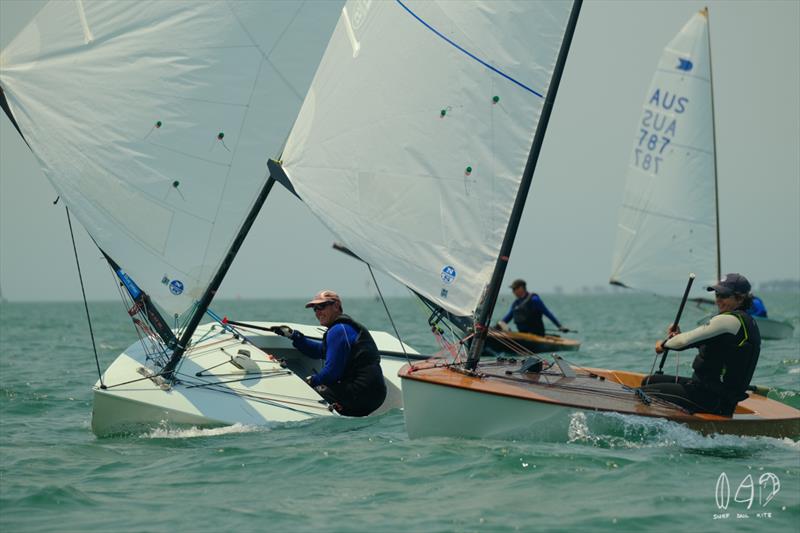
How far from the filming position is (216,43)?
905 cm

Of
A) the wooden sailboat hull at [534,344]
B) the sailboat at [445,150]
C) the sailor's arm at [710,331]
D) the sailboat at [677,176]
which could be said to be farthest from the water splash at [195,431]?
the sailboat at [677,176]

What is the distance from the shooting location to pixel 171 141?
8867 mm

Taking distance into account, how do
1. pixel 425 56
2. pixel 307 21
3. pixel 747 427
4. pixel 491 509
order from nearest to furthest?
1. pixel 491 509
2. pixel 747 427
3. pixel 425 56
4. pixel 307 21

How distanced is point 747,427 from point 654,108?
45.8 ft

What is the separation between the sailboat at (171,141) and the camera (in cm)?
861

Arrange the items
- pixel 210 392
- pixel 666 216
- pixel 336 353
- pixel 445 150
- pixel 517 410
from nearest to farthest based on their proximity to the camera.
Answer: pixel 517 410 → pixel 445 150 → pixel 336 353 → pixel 210 392 → pixel 666 216

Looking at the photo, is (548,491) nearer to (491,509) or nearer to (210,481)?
(491,509)

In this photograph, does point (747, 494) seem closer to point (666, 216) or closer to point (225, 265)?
point (225, 265)

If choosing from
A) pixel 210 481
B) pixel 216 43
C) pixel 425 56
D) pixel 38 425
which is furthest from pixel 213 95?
pixel 210 481

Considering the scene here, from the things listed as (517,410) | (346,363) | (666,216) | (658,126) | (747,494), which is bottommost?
(747,494)

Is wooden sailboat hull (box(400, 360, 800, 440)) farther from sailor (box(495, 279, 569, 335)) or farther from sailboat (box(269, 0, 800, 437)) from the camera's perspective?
sailor (box(495, 279, 569, 335))

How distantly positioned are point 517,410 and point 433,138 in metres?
2.35

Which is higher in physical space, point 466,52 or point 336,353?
point 466,52

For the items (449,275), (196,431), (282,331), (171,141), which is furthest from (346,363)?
(171,141)
